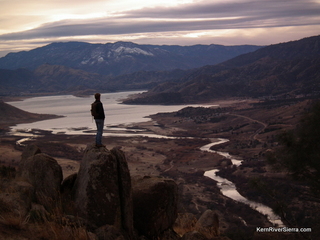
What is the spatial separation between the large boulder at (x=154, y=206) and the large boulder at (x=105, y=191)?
2.34ft

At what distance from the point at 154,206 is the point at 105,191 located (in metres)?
1.72

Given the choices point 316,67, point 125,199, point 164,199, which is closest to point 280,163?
point 164,199

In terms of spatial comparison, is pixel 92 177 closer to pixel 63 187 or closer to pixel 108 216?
pixel 108 216

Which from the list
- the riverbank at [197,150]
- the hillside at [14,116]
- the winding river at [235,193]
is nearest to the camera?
the winding river at [235,193]

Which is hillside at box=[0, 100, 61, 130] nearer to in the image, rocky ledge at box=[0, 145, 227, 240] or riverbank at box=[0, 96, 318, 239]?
riverbank at box=[0, 96, 318, 239]

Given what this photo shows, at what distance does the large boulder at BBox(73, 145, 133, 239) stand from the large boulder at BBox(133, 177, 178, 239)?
713 mm

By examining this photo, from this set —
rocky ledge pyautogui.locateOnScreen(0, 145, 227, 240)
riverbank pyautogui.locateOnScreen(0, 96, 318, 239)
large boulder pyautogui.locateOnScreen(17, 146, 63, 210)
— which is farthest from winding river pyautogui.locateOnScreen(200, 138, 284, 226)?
large boulder pyautogui.locateOnScreen(17, 146, 63, 210)

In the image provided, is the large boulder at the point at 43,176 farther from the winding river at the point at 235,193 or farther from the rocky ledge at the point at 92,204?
the winding river at the point at 235,193

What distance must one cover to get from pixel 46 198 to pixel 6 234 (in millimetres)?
2172

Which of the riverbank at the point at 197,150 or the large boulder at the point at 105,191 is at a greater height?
the large boulder at the point at 105,191

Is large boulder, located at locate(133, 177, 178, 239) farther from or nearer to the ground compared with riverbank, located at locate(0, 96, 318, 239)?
farther from the ground

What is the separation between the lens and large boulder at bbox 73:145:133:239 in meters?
9.62

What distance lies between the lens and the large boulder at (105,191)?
9.62 meters

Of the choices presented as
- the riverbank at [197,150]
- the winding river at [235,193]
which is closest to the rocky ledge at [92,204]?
the riverbank at [197,150]
